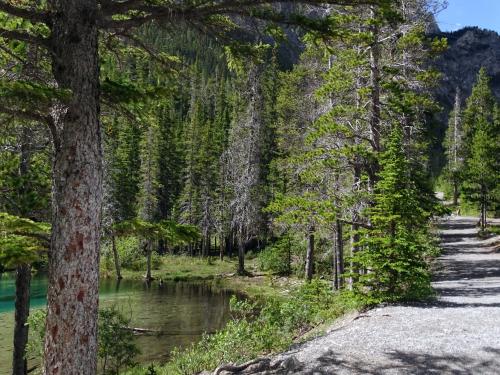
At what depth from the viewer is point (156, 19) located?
621 cm

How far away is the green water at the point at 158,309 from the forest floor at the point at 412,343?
9.16 m

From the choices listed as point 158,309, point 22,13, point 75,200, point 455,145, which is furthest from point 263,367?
point 455,145

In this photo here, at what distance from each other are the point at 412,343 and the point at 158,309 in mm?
19520

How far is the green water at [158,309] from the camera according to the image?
18.2m

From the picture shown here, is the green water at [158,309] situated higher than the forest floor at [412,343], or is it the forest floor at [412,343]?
the forest floor at [412,343]

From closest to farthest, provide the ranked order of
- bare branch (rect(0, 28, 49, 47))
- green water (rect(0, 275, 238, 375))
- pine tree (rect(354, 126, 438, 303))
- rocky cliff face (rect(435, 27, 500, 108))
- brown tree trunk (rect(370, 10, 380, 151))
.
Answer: bare branch (rect(0, 28, 49, 47)), pine tree (rect(354, 126, 438, 303)), brown tree trunk (rect(370, 10, 380, 151)), green water (rect(0, 275, 238, 375)), rocky cliff face (rect(435, 27, 500, 108))

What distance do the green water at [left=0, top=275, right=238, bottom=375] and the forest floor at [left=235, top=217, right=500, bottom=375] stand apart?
9.16m

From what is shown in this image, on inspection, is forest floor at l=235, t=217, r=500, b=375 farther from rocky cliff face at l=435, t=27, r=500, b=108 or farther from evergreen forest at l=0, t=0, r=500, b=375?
rocky cliff face at l=435, t=27, r=500, b=108

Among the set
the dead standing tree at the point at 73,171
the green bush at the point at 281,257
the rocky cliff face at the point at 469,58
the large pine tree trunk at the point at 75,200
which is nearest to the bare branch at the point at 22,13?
the dead standing tree at the point at 73,171

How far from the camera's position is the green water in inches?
717

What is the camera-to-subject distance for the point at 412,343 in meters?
8.22

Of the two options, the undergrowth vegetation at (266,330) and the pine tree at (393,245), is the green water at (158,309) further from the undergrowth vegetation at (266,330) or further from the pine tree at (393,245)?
the pine tree at (393,245)

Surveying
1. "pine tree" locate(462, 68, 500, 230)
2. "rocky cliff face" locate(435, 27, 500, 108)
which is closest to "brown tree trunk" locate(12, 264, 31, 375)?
"pine tree" locate(462, 68, 500, 230)

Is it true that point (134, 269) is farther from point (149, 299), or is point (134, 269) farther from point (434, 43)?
point (434, 43)
